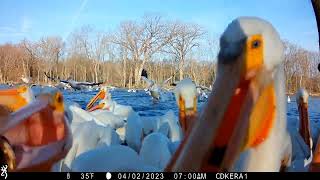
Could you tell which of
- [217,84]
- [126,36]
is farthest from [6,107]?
[126,36]

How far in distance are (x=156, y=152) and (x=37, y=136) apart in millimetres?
1868

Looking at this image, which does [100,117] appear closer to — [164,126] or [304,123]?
[164,126]

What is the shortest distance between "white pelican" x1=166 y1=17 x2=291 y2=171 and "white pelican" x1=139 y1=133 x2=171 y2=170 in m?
1.67

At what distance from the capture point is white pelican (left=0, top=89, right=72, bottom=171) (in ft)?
4.14

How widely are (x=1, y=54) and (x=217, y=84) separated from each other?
27061 millimetres

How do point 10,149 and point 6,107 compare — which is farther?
point 6,107

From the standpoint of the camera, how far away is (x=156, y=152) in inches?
121

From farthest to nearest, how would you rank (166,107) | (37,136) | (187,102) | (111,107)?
(166,107), (111,107), (187,102), (37,136)

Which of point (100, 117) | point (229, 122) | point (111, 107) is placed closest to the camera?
point (229, 122)

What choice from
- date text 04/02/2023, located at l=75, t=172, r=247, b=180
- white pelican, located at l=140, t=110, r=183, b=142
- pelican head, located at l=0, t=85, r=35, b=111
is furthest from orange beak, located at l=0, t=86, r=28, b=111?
white pelican, located at l=140, t=110, r=183, b=142

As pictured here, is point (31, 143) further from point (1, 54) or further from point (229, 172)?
point (1, 54)

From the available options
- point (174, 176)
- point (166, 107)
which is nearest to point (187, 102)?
point (174, 176)

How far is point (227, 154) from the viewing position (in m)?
1.17

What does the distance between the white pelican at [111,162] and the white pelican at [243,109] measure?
101 centimetres
